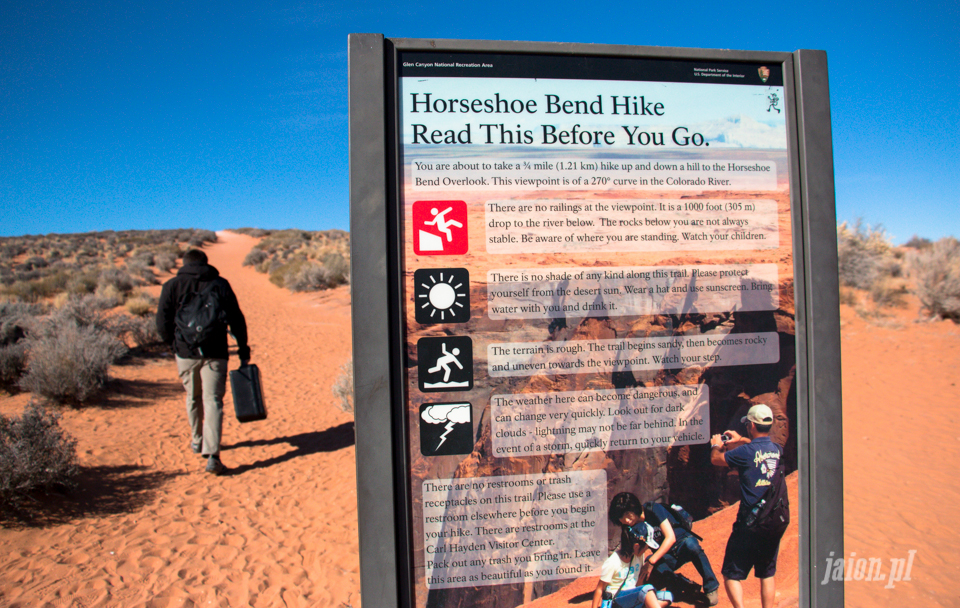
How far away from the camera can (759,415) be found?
1.57 meters

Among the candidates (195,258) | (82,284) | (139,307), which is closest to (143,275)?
(82,284)

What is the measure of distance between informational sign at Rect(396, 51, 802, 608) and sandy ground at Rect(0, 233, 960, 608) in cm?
26

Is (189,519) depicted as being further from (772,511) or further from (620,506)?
(772,511)

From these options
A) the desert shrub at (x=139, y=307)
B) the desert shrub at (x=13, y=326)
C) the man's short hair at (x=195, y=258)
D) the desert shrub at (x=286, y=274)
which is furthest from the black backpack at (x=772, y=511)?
the desert shrub at (x=286, y=274)

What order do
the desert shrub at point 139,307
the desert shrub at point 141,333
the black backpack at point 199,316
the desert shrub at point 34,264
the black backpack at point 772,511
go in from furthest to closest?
1. the desert shrub at point 34,264
2. the desert shrub at point 139,307
3. the desert shrub at point 141,333
4. the black backpack at point 199,316
5. the black backpack at point 772,511

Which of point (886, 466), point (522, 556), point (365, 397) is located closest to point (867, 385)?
point (886, 466)

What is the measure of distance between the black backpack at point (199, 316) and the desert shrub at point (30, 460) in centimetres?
142

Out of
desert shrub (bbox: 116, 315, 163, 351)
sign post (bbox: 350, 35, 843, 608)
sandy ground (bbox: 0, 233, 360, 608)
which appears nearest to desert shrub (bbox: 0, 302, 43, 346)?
desert shrub (bbox: 116, 315, 163, 351)

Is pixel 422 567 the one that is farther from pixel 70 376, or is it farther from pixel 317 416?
pixel 70 376

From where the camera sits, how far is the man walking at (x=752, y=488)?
1538mm

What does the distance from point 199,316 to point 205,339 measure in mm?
211

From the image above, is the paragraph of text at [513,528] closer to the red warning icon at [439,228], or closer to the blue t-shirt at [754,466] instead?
the blue t-shirt at [754,466]

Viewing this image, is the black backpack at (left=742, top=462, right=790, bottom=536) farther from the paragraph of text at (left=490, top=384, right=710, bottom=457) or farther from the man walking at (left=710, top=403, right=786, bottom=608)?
the paragraph of text at (left=490, top=384, right=710, bottom=457)

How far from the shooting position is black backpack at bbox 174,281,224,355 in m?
4.12
